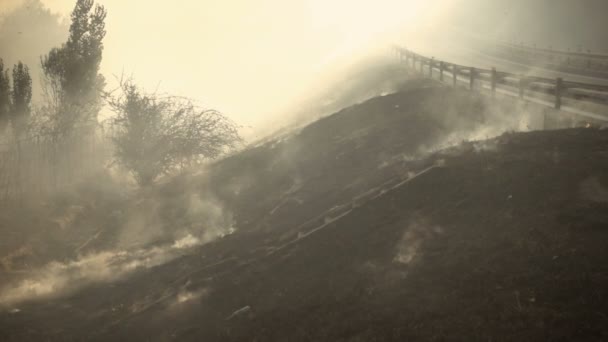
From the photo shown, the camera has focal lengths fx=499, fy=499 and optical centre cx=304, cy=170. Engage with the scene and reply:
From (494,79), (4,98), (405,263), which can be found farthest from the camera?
(4,98)

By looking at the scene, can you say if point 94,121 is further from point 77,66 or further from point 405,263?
point 405,263

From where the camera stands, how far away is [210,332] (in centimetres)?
1057

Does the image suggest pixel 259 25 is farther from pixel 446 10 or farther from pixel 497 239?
pixel 497 239

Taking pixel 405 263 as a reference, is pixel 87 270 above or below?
below

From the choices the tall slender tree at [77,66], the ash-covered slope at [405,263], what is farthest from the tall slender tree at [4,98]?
the ash-covered slope at [405,263]

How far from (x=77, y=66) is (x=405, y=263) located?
101 feet

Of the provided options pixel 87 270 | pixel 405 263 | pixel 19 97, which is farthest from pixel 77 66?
pixel 405 263

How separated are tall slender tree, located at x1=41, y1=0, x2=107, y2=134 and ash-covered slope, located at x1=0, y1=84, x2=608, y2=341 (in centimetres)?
2144

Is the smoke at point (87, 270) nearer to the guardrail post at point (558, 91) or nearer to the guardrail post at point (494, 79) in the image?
the guardrail post at point (494, 79)

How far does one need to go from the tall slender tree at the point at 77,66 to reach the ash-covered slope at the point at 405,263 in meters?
21.4

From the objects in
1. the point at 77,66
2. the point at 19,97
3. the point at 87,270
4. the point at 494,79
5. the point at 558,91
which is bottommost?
the point at 87,270

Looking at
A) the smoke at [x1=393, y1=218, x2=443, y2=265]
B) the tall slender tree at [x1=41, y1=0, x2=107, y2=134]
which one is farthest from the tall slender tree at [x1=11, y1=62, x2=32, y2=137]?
the smoke at [x1=393, y1=218, x2=443, y2=265]

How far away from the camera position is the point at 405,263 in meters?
10.6

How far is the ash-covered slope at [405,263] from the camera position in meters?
8.16
